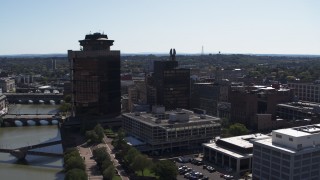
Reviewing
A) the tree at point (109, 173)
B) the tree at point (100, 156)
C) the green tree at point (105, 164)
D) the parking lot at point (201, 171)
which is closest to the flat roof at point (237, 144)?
the parking lot at point (201, 171)

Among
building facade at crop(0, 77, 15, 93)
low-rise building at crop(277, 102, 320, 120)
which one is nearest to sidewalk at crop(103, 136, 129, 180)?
low-rise building at crop(277, 102, 320, 120)

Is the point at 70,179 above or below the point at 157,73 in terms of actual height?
below

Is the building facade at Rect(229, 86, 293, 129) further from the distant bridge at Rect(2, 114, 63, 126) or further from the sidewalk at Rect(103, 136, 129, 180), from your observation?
the distant bridge at Rect(2, 114, 63, 126)

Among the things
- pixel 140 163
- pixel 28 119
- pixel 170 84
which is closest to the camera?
pixel 140 163

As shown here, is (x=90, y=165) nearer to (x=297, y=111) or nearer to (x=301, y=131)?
(x=301, y=131)

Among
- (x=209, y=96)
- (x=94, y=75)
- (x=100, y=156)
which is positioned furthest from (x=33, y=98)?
(x=100, y=156)

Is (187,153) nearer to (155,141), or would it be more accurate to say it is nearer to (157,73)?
(155,141)

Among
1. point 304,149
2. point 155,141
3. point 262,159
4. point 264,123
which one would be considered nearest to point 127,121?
point 155,141
